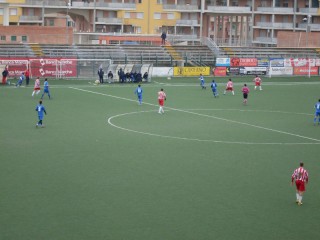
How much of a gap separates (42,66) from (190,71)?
1708 centimetres

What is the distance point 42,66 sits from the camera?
6525 centimetres

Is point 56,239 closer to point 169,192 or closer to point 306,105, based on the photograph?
point 169,192

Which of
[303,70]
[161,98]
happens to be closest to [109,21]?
[303,70]

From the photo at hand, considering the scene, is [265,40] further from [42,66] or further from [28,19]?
[42,66]

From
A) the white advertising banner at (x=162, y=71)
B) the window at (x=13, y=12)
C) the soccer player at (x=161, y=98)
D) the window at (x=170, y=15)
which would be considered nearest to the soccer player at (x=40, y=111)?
the soccer player at (x=161, y=98)

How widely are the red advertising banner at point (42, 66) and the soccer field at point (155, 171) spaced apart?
16.2 meters

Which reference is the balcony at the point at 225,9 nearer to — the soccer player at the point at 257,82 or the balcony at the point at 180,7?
the balcony at the point at 180,7

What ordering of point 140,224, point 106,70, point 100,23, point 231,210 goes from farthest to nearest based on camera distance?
point 100,23, point 106,70, point 231,210, point 140,224

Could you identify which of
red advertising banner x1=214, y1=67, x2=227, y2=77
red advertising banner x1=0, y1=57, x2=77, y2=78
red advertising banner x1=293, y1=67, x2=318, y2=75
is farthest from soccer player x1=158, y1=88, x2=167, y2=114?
red advertising banner x1=293, y1=67, x2=318, y2=75

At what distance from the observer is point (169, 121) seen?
130ft

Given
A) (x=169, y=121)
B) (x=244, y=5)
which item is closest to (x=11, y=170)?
(x=169, y=121)

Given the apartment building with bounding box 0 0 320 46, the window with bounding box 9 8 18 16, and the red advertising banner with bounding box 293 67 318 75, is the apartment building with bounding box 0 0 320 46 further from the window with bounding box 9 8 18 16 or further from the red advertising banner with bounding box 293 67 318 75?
the red advertising banner with bounding box 293 67 318 75

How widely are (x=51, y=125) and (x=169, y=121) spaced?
690cm

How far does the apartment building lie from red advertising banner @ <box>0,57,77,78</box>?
3015 centimetres
